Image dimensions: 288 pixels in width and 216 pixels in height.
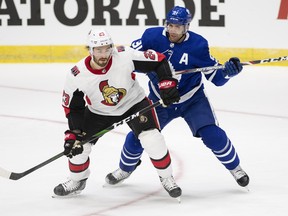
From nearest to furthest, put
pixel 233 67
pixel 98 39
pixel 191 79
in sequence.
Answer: pixel 98 39 → pixel 233 67 → pixel 191 79

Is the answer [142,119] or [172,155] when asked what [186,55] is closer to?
[142,119]

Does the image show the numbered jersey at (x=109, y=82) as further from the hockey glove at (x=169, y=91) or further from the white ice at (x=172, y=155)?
the white ice at (x=172, y=155)

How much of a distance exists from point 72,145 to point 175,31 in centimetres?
88

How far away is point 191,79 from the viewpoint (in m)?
4.86

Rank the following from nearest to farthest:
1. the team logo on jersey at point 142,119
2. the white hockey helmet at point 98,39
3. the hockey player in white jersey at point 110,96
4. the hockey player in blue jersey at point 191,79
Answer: the white hockey helmet at point 98,39
the hockey player in white jersey at point 110,96
the team logo on jersey at point 142,119
the hockey player in blue jersey at point 191,79

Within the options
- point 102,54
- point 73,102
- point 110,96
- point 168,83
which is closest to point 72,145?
point 73,102

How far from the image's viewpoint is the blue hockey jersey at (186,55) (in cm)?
478

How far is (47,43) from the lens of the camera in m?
9.26

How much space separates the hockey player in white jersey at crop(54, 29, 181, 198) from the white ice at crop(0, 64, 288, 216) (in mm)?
254

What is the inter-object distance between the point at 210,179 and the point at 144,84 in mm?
3402

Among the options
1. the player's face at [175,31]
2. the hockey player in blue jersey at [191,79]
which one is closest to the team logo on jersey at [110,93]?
the hockey player in blue jersey at [191,79]

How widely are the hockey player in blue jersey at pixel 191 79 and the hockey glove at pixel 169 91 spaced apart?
26cm

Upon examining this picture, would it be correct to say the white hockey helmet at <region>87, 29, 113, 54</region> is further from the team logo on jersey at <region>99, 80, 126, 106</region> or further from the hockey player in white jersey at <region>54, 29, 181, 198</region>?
the team logo on jersey at <region>99, 80, 126, 106</region>

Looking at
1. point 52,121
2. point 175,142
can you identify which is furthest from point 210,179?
point 52,121
